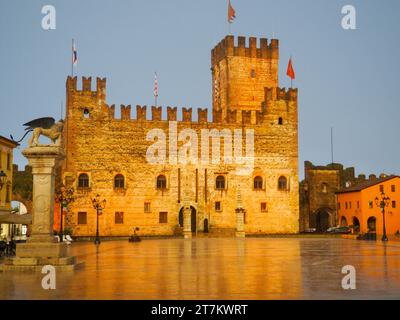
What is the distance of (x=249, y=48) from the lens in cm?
5116

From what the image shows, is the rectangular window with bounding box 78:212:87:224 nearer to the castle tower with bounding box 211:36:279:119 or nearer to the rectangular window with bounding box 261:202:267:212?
the rectangular window with bounding box 261:202:267:212

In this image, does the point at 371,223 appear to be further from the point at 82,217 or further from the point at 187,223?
the point at 82,217

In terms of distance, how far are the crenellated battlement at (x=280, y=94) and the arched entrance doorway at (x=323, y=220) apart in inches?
612

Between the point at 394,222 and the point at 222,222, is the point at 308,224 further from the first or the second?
the point at 222,222

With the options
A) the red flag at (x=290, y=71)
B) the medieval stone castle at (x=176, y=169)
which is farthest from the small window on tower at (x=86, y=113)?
the red flag at (x=290, y=71)

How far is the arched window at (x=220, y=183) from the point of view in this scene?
4547 centimetres

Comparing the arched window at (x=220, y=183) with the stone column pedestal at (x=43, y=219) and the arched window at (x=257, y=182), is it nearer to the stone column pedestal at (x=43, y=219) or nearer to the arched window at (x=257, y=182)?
the arched window at (x=257, y=182)

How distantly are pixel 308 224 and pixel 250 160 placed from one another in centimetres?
1467

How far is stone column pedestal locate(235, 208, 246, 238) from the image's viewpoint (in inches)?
1714

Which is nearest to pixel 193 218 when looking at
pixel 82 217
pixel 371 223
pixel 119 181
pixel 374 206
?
pixel 119 181

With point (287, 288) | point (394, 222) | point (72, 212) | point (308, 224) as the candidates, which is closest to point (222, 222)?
point (72, 212)

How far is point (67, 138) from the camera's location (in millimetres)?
43281

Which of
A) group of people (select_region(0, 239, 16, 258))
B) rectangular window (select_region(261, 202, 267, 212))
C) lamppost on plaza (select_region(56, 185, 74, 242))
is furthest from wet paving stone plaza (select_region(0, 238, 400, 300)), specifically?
rectangular window (select_region(261, 202, 267, 212))

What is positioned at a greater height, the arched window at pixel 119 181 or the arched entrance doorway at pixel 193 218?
the arched window at pixel 119 181
